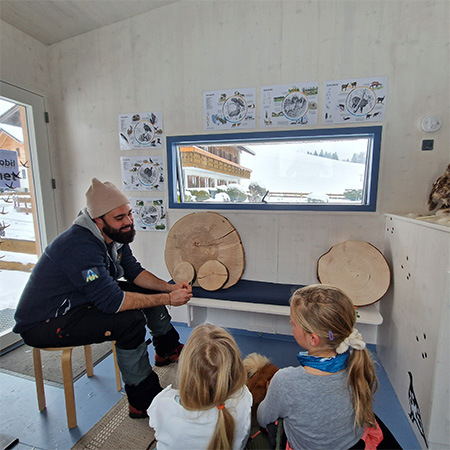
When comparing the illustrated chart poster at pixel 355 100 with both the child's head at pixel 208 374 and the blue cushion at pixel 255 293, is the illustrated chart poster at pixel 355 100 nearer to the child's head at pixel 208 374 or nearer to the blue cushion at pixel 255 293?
the blue cushion at pixel 255 293

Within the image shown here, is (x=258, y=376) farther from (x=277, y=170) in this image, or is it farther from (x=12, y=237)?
(x=12, y=237)

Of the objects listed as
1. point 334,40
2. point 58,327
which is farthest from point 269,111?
point 58,327

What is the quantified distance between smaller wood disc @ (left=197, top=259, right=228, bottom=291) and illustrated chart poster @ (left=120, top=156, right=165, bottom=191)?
900 millimetres

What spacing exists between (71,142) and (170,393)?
8.81 feet

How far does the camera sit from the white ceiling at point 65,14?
2.12 m

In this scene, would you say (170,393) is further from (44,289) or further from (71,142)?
(71,142)

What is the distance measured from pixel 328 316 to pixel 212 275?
4.51 feet

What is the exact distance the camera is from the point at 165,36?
2.33 metres

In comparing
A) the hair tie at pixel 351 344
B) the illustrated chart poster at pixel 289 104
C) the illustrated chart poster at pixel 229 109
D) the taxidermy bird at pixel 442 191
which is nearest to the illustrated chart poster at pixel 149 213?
the illustrated chart poster at pixel 229 109

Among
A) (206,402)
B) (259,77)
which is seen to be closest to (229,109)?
(259,77)

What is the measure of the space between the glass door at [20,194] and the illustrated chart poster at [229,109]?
67.4 inches

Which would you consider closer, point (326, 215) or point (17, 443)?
point (17, 443)

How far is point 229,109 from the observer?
2268 mm

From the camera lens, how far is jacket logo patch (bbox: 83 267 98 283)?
1435 millimetres
